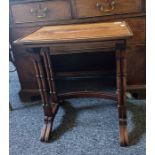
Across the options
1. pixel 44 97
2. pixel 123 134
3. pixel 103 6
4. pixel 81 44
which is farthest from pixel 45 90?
pixel 103 6

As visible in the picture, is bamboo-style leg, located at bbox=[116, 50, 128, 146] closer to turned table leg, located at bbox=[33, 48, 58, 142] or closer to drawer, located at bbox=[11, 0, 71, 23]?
turned table leg, located at bbox=[33, 48, 58, 142]

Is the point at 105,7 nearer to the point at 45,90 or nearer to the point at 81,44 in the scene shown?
the point at 81,44

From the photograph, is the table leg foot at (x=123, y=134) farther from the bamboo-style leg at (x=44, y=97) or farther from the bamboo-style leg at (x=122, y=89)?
the bamboo-style leg at (x=44, y=97)

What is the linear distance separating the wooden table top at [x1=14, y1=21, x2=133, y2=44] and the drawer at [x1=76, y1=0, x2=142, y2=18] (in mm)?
204

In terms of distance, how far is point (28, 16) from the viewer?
1.44 metres

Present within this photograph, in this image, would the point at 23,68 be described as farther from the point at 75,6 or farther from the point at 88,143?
the point at 88,143

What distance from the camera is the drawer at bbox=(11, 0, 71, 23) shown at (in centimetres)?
140

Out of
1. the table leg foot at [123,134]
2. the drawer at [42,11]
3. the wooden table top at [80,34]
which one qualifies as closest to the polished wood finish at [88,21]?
the drawer at [42,11]

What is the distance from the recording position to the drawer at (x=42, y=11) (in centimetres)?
140

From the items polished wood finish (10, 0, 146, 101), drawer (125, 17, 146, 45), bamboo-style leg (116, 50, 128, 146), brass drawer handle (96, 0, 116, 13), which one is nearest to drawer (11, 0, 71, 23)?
polished wood finish (10, 0, 146, 101)

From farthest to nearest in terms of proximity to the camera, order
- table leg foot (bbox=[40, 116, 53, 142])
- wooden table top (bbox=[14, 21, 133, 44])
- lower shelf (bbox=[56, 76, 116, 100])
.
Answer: lower shelf (bbox=[56, 76, 116, 100]), table leg foot (bbox=[40, 116, 53, 142]), wooden table top (bbox=[14, 21, 133, 44])

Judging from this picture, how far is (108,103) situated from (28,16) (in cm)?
82

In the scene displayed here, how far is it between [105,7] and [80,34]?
392 millimetres
